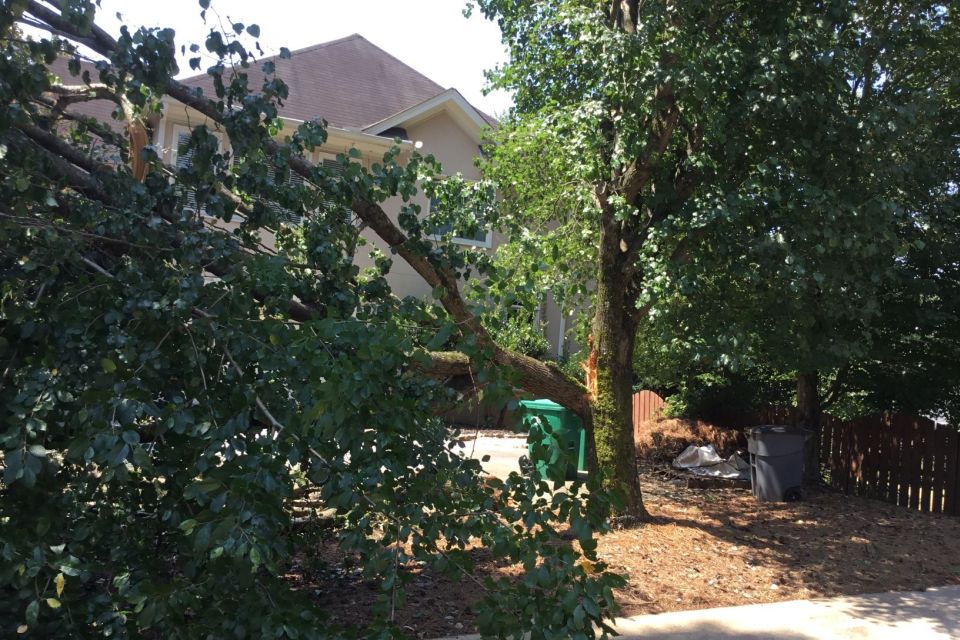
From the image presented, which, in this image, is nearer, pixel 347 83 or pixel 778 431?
pixel 778 431

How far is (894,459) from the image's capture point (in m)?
11.0

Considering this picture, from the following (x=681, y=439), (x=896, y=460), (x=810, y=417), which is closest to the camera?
(x=896, y=460)

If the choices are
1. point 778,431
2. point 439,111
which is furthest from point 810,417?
point 439,111

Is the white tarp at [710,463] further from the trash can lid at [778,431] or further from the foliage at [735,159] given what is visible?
the foliage at [735,159]

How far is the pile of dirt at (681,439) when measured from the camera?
12672 mm

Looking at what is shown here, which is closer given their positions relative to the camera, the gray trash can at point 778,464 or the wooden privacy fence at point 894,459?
the wooden privacy fence at point 894,459

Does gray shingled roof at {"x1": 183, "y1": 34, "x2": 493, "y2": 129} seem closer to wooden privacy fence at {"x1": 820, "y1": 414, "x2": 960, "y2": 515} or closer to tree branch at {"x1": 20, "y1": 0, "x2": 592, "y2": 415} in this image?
tree branch at {"x1": 20, "y1": 0, "x2": 592, "y2": 415}

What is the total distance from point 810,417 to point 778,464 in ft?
5.30

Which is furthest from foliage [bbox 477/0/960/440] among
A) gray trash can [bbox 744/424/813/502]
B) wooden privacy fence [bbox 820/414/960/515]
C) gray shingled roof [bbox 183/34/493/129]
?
gray shingled roof [bbox 183/34/493/129]

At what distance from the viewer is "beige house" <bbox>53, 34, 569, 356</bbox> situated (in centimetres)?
1531

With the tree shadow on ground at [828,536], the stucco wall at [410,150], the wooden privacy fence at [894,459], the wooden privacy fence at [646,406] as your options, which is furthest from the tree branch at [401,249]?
the stucco wall at [410,150]

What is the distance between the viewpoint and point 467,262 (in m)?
5.17

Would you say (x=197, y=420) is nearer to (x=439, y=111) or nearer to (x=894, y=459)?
(x=894, y=459)

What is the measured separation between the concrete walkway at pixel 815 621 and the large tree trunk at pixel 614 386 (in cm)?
236
